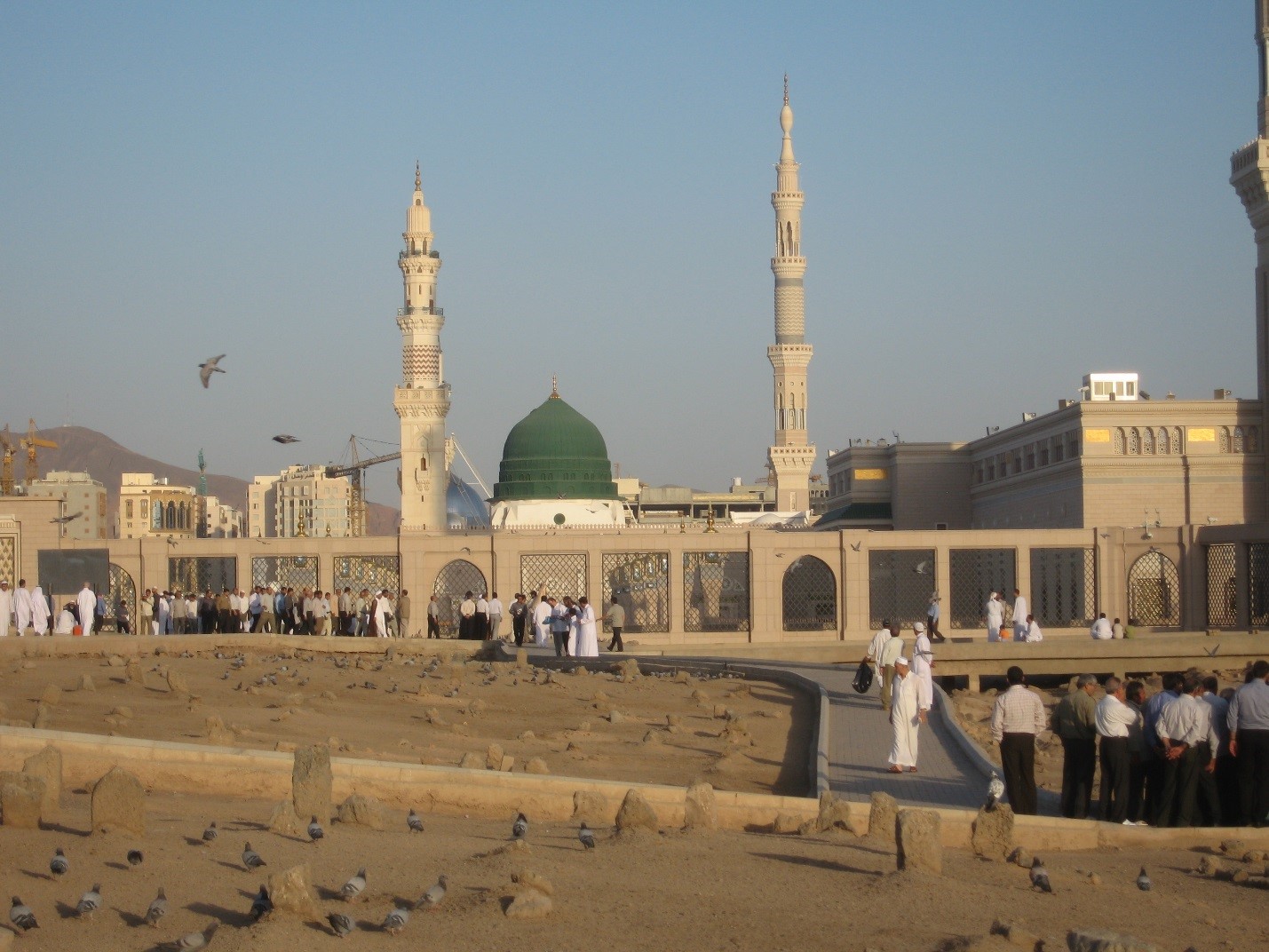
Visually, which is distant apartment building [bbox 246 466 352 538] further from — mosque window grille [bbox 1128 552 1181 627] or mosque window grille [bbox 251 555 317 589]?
mosque window grille [bbox 1128 552 1181 627]

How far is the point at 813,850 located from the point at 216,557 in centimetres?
2091

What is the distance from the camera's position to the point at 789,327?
63812 mm

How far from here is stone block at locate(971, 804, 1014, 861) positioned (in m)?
8.38

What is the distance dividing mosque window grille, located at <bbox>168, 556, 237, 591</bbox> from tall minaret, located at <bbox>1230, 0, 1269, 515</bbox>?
98.9ft

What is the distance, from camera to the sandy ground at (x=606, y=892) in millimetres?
6352

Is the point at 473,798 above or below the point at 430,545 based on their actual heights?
below

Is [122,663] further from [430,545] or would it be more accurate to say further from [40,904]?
[40,904]

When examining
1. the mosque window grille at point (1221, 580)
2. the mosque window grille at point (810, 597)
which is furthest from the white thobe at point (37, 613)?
the mosque window grille at point (1221, 580)

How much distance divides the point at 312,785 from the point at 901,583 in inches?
828

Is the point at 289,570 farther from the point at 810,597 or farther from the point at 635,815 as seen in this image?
the point at 635,815

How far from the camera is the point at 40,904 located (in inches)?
260

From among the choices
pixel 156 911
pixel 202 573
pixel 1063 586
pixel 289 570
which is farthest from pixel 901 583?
pixel 156 911

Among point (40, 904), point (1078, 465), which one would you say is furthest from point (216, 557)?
point (1078, 465)

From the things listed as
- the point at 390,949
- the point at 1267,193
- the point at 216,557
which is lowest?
the point at 390,949
